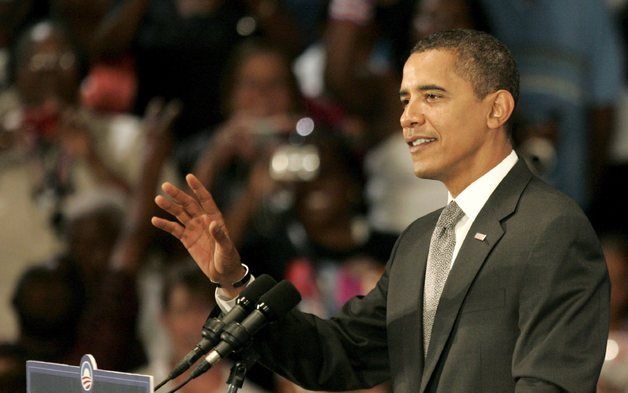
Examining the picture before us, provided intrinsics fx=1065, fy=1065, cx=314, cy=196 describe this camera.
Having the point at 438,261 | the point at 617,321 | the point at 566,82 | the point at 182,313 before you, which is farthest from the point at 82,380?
the point at 566,82

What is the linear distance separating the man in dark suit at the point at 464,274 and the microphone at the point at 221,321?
15cm

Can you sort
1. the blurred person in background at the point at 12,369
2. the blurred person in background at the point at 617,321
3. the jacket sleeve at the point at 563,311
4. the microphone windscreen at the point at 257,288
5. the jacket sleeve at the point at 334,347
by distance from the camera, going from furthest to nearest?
the blurred person in background at the point at 12,369, the blurred person in background at the point at 617,321, the jacket sleeve at the point at 334,347, the microphone windscreen at the point at 257,288, the jacket sleeve at the point at 563,311

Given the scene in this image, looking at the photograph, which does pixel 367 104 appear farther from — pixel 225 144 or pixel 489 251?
pixel 489 251

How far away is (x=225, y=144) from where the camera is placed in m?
5.73

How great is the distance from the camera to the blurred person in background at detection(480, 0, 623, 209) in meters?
5.26

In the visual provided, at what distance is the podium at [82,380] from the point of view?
2.06 m

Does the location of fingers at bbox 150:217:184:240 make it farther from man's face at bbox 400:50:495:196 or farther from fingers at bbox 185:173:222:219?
man's face at bbox 400:50:495:196

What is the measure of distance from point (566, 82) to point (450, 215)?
125 inches

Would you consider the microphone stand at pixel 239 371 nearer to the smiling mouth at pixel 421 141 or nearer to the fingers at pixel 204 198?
the fingers at pixel 204 198

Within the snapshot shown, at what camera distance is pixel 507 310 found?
217 cm

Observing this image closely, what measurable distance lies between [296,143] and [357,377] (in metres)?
3.09

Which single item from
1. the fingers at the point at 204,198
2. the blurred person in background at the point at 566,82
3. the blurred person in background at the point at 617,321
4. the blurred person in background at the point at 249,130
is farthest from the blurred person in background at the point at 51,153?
the fingers at the point at 204,198

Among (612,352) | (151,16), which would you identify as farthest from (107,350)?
(612,352)

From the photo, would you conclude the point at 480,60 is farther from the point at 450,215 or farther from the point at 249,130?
the point at 249,130
